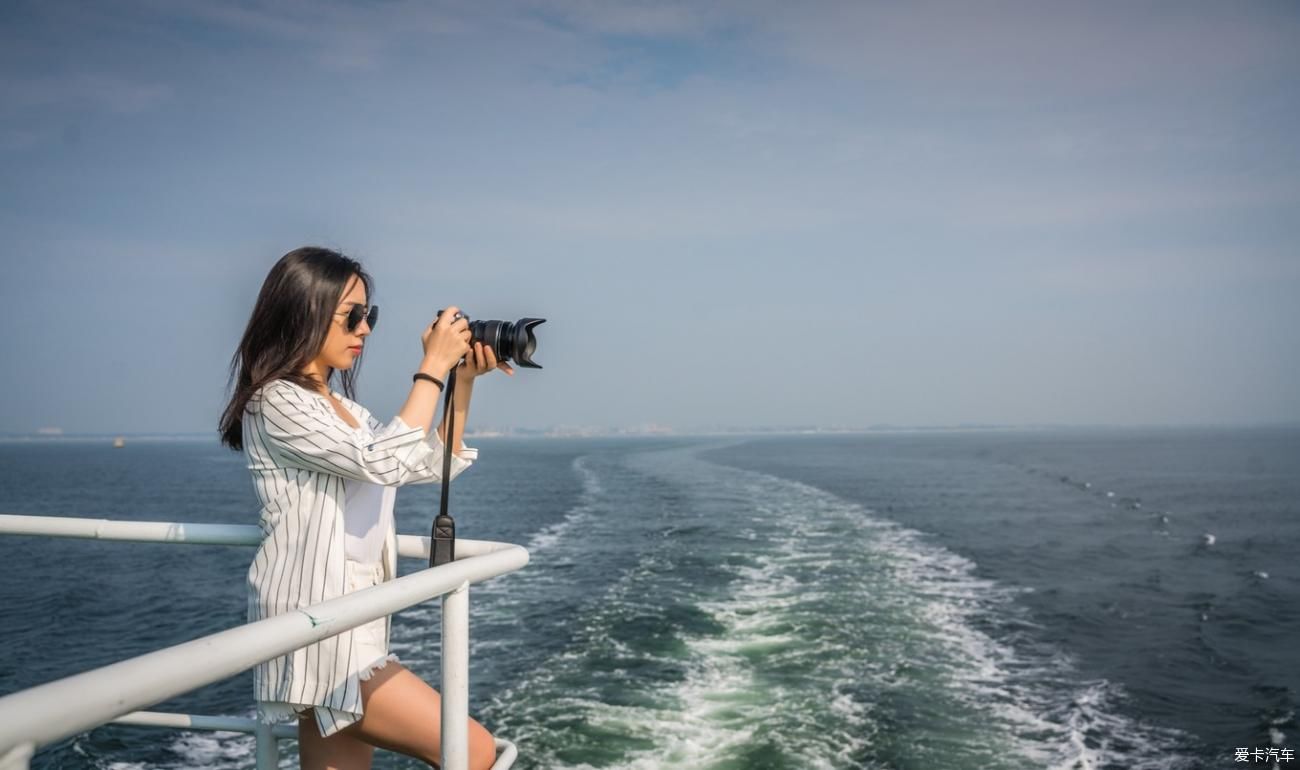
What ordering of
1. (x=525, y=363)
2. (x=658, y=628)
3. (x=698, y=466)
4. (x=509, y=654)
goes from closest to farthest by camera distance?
(x=525, y=363)
(x=509, y=654)
(x=658, y=628)
(x=698, y=466)

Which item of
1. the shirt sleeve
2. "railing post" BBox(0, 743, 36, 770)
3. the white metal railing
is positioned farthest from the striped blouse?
"railing post" BBox(0, 743, 36, 770)

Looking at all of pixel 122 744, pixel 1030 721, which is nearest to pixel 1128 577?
pixel 1030 721

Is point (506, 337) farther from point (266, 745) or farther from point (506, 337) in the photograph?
point (266, 745)

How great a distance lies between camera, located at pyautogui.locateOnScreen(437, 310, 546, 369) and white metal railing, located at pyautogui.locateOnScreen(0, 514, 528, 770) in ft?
1.42

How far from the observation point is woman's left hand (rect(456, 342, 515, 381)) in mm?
1880

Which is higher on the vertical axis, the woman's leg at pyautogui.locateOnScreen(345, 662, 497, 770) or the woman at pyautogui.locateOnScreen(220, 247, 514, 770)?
the woman at pyautogui.locateOnScreen(220, 247, 514, 770)

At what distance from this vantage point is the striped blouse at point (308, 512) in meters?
1.61

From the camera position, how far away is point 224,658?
3.28 feet

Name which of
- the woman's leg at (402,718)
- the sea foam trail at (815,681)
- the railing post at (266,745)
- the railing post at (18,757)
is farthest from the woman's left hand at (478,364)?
the sea foam trail at (815,681)

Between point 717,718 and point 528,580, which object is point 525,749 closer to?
point 717,718

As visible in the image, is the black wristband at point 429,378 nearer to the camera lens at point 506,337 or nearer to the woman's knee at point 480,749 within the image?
the camera lens at point 506,337

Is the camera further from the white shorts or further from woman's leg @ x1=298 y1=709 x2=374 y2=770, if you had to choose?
woman's leg @ x1=298 y1=709 x2=374 y2=770

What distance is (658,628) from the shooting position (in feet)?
34.5

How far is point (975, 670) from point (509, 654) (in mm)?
5199
